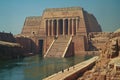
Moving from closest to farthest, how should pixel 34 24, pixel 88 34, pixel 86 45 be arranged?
pixel 86 45
pixel 88 34
pixel 34 24

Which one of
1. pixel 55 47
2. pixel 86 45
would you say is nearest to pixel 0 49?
pixel 55 47

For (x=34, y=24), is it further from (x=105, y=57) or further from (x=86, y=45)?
(x=105, y=57)

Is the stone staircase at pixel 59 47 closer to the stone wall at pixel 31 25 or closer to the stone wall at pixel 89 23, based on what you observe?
the stone wall at pixel 89 23

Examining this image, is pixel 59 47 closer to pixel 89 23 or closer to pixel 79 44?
pixel 79 44

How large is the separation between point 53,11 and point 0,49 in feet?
64.5

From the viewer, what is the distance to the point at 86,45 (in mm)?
55719

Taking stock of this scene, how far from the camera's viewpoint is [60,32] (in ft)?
209

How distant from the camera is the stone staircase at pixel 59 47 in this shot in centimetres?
4940

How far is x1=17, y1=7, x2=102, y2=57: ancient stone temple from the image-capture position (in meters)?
53.9

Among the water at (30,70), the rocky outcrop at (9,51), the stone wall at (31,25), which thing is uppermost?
the stone wall at (31,25)

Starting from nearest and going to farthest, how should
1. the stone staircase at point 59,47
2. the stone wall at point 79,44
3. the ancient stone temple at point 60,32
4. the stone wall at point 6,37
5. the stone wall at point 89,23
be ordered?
1. the stone staircase at point 59,47
2. the ancient stone temple at point 60,32
3. the stone wall at point 79,44
4. the stone wall at point 6,37
5. the stone wall at point 89,23

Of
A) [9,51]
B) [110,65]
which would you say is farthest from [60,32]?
[110,65]

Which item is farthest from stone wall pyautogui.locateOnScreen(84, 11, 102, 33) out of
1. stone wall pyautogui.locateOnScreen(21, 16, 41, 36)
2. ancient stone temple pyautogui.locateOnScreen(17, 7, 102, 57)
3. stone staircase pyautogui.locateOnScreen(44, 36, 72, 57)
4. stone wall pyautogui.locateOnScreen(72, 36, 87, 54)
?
stone wall pyautogui.locateOnScreen(21, 16, 41, 36)

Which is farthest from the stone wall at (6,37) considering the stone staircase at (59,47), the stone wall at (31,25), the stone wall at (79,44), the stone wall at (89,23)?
the stone wall at (89,23)
